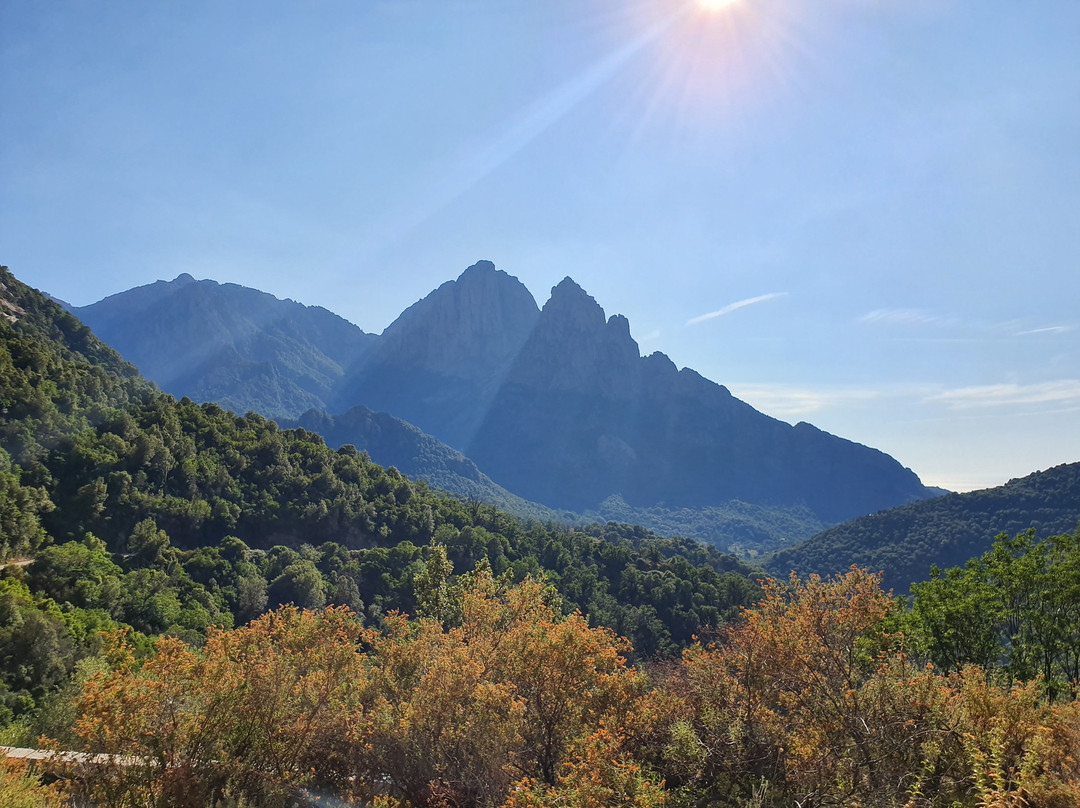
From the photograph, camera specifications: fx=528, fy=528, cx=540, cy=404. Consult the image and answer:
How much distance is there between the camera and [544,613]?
14.7m

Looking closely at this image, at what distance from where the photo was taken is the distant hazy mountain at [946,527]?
95188 millimetres

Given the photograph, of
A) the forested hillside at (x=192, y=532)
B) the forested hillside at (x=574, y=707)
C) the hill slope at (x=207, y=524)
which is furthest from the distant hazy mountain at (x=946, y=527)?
the forested hillside at (x=574, y=707)

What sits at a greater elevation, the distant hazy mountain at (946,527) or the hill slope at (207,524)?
the distant hazy mountain at (946,527)

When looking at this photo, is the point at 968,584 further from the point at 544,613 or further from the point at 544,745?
the point at 544,745

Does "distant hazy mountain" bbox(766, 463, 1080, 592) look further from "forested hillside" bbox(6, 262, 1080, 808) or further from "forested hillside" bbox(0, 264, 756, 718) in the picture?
"forested hillside" bbox(6, 262, 1080, 808)

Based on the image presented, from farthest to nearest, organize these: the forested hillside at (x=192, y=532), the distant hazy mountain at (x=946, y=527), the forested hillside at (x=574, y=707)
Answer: the distant hazy mountain at (x=946, y=527) < the forested hillside at (x=192, y=532) < the forested hillside at (x=574, y=707)

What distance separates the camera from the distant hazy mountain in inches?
3748

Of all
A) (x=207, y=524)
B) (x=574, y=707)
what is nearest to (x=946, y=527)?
(x=574, y=707)

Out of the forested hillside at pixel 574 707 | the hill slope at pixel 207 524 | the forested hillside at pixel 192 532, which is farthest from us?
the hill slope at pixel 207 524

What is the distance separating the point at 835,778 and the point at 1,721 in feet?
90.9

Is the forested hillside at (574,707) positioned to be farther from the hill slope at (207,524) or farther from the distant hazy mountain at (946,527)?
the distant hazy mountain at (946,527)

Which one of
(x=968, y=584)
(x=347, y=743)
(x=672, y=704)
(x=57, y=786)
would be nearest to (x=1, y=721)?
(x=57, y=786)

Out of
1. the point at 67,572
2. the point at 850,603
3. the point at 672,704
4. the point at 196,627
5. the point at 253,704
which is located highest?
the point at 850,603

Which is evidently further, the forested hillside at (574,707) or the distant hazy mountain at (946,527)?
the distant hazy mountain at (946,527)
